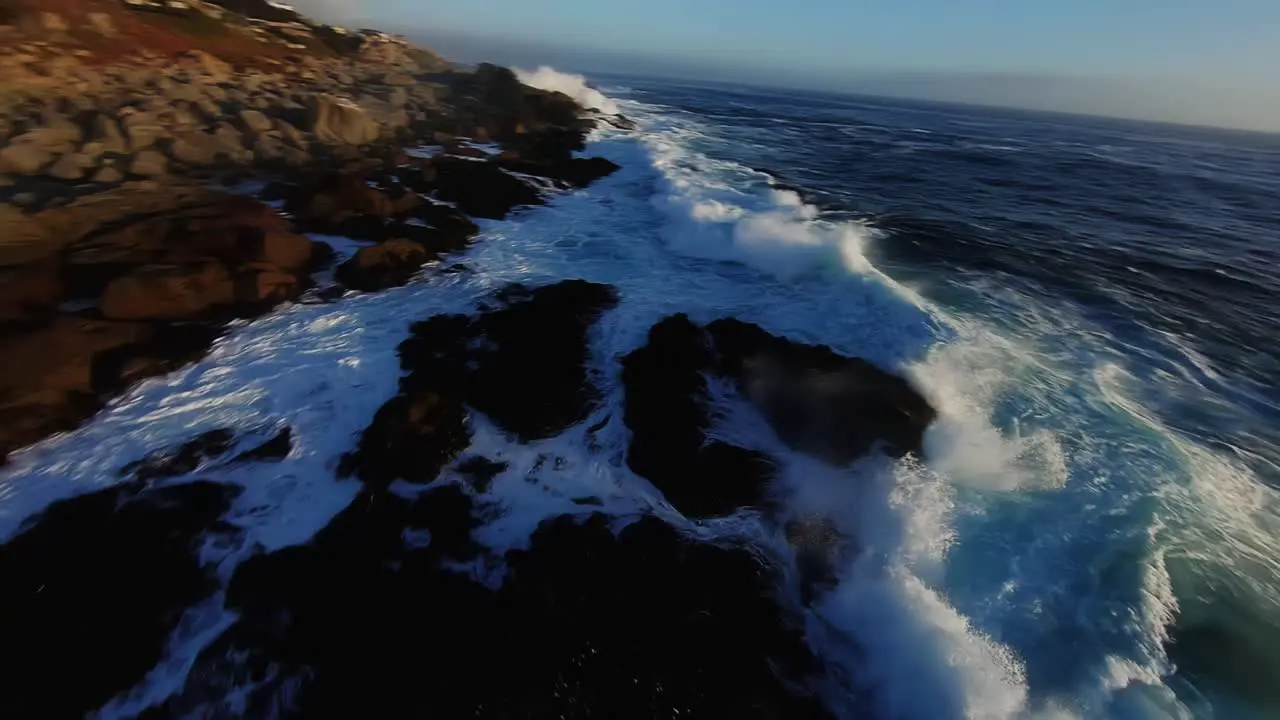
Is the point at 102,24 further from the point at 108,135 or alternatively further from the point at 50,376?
the point at 50,376

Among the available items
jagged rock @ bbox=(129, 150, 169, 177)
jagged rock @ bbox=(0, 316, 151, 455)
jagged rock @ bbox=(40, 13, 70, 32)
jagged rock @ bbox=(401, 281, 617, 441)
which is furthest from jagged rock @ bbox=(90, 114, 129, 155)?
jagged rock @ bbox=(401, 281, 617, 441)

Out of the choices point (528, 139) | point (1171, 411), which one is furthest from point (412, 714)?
point (528, 139)

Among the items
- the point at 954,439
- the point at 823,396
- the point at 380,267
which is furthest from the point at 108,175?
the point at 954,439

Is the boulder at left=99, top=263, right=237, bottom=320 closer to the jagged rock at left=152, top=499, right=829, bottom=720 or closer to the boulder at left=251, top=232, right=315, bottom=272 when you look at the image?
the boulder at left=251, top=232, right=315, bottom=272

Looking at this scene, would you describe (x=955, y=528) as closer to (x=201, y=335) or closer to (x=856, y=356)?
(x=856, y=356)

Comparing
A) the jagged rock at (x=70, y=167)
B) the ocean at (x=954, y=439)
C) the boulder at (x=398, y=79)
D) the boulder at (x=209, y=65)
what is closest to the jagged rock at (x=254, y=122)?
the boulder at (x=209, y=65)

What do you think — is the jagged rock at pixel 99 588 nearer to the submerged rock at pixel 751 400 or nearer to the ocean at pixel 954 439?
the ocean at pixel 954 439
